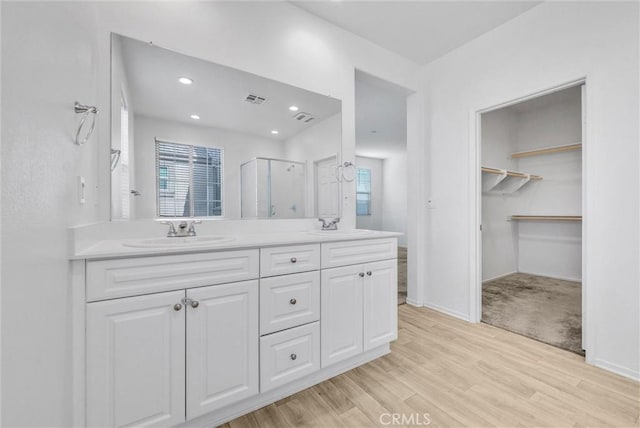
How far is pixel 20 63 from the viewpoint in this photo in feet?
2.14

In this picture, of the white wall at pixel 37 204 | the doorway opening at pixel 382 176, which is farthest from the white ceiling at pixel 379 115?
the white wall at pixel 37 204

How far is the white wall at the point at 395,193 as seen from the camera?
7.27 metres

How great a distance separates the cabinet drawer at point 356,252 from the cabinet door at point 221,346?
475mm

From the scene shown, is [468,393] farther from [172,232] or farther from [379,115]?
[379,115]

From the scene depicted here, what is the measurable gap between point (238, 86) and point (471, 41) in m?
2.27

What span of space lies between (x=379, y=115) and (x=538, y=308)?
3.32m

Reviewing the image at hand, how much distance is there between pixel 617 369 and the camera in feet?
5.61

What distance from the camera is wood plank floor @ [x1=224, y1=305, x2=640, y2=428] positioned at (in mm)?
1342

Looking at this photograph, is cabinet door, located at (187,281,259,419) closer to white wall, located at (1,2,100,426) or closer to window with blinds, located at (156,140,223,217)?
white wall, located at (1,2,100,426)

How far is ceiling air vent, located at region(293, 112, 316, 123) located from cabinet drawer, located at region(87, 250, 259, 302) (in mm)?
1256

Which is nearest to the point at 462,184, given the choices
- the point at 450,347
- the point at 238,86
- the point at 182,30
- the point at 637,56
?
the point at 637,56

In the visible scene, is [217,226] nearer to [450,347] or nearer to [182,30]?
[182,30]

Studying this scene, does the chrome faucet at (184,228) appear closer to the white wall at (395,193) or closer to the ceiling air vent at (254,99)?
the ceiling air vent at (254,99)

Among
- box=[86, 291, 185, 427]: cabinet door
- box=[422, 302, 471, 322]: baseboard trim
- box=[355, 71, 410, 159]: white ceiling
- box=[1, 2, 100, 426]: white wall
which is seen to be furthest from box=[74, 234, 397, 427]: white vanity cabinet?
box=[355, 71, 410, 159]: white ceiling
